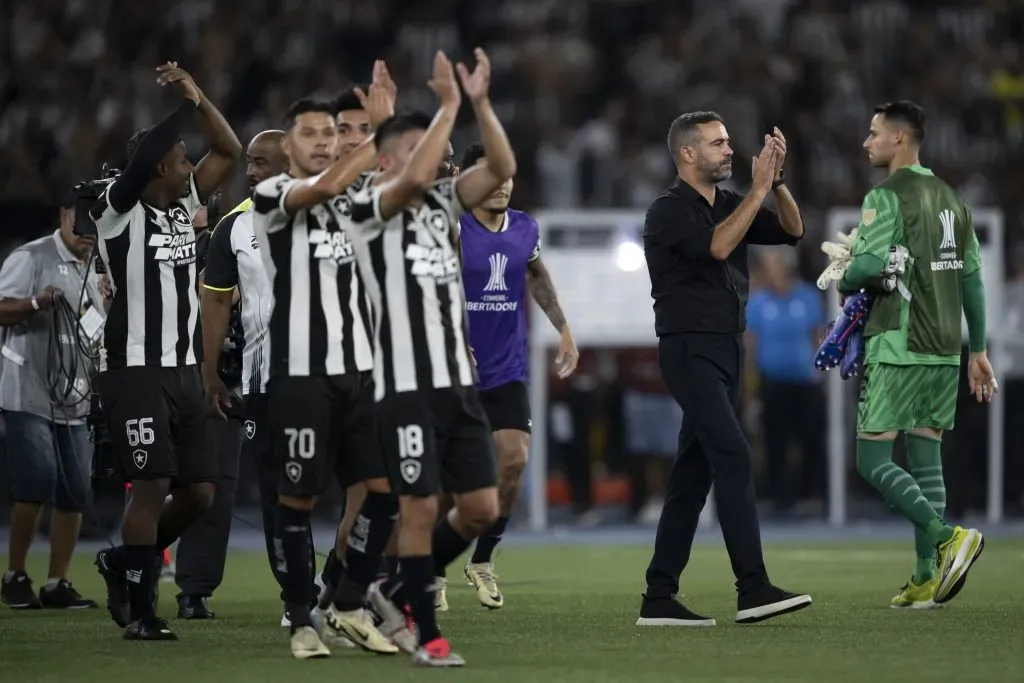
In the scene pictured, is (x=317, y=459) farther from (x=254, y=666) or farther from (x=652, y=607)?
(x=652, y=607)

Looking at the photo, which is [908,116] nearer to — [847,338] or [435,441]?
[847,338]

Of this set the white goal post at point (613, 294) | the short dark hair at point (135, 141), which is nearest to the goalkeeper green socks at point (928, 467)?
the short dark hair at point (135, 141)

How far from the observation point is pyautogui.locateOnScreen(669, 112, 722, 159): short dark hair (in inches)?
355

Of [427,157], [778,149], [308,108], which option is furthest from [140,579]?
[778,149]

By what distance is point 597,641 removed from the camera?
815 centimetres

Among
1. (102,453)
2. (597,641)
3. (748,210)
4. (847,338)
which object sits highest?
(748,210)

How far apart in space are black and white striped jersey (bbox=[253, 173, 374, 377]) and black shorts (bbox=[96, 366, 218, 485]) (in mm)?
1052

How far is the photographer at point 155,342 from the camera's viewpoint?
8.55 meters

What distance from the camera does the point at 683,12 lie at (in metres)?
22.1

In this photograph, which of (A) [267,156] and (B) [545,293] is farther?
(B) [545,293]

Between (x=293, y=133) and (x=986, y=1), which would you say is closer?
(x=293, y=133)

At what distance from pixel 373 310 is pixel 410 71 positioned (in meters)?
13.7

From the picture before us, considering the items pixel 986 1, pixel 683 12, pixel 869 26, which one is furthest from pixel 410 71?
pixel 986 1

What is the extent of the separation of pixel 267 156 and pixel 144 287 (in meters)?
1.07
